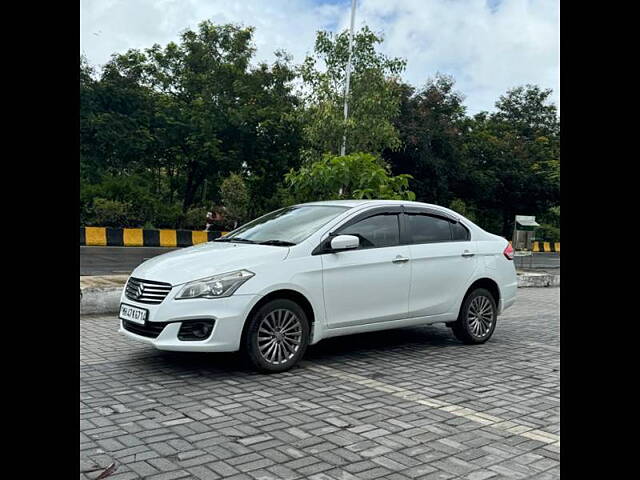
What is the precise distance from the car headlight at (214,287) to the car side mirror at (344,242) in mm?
1004

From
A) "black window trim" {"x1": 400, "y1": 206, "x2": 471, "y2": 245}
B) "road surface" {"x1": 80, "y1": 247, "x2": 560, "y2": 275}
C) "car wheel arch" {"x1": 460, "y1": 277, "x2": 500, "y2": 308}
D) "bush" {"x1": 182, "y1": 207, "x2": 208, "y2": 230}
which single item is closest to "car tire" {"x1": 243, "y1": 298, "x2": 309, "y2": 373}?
"black window trim" {"x1": 400, "y1": 206, "x2": 471, "y2": 245}

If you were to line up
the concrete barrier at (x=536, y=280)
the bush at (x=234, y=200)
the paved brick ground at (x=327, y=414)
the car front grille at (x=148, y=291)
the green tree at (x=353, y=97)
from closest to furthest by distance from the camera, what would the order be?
the paved brick ground at (x=327, y=414) → the car front grille at (x=148, y=291) → the concrete barrier at (x=536, y=280) → the green tree at (x=353, y=97) → the bush at (x=234, y=200)

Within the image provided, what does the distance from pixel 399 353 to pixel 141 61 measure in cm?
2368

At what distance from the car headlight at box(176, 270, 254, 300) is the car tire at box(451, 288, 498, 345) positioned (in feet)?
9.98

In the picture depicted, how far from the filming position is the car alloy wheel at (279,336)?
226 inches

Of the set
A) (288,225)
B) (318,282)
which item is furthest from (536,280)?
(318,282)

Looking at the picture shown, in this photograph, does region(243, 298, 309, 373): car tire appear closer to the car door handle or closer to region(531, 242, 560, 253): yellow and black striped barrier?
the car door handle

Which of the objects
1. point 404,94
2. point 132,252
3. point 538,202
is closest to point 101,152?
point 132,252

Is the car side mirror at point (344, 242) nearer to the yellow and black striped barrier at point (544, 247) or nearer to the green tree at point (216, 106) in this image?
the green tree at point (216, 106)

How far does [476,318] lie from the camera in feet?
24.9

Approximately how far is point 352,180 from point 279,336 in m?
6.24

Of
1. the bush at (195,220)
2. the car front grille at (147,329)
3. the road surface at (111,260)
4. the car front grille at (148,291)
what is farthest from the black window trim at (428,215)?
the bush at (195,220)
